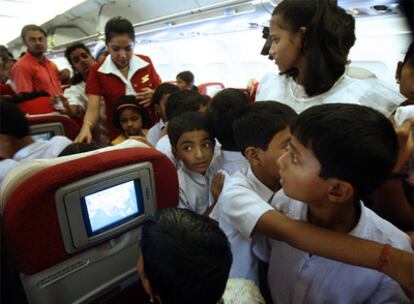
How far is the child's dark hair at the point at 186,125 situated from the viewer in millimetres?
1697

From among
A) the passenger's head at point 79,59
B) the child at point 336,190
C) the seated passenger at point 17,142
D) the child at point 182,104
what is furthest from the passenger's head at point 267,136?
the passenger's head at point 79,59

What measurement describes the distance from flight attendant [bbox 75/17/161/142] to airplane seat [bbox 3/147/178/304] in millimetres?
1351

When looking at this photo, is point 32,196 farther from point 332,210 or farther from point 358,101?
point 358,101

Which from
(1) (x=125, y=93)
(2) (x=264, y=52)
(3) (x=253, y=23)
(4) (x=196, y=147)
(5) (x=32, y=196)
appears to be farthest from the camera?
(3) (x=253, y=23)

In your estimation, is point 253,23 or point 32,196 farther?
point 253,23

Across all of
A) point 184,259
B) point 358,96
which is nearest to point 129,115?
point 358,96

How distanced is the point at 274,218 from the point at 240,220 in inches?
4.9

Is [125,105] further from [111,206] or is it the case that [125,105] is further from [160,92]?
[111,206]

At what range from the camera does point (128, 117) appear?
2479 millimetres

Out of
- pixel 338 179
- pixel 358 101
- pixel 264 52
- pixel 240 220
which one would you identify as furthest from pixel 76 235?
pixel 264 52

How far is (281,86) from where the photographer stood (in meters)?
1.71

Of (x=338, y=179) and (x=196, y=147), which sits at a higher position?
(x=338, y=179)

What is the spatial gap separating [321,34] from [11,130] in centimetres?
178

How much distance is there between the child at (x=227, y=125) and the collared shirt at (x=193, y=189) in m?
0.11
